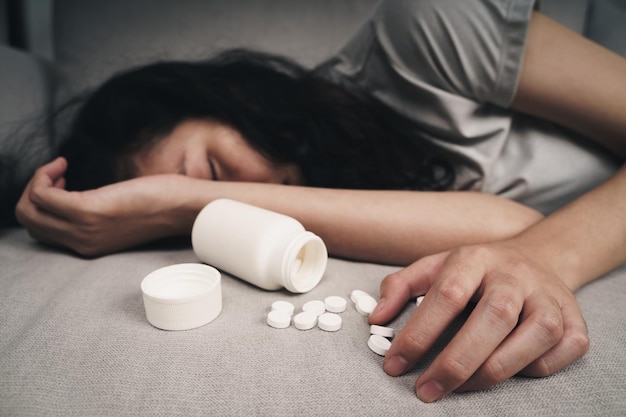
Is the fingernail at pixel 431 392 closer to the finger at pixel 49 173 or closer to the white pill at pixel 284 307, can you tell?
the white pill at pixel 284 307

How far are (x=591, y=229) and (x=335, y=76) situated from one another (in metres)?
0.74

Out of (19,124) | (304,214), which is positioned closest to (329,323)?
(304,214)

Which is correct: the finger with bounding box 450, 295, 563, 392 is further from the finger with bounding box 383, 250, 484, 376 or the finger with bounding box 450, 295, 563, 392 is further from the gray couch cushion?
the gray couch cushion

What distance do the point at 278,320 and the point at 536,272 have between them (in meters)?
0.36

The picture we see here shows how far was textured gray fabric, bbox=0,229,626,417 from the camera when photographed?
1.42ft

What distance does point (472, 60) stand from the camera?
851 millimetres

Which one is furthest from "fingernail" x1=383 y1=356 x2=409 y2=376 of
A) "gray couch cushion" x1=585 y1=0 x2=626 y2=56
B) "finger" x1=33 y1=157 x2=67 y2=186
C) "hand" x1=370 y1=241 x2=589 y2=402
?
"gray couch cushion" x1=585 y1=0 x2=626 y2=56

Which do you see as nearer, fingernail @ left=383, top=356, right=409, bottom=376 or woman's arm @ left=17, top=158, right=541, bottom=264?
fingernail @ left=383, top=356, right=409, bottom=376

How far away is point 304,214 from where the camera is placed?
0.78 m

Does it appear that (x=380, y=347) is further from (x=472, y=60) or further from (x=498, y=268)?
(x=472, y=60)

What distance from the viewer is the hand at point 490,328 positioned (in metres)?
0.44

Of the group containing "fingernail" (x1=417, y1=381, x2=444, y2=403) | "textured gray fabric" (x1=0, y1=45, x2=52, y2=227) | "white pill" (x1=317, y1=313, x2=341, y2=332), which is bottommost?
"textured gray fabric" (x1=0, y1=45, x2=52, y2=227)

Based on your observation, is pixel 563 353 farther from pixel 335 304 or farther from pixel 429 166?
pixel 429 166

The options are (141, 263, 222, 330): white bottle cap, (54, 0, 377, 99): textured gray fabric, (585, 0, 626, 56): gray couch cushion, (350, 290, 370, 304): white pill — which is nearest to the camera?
(141, 263, 222, 330): white bottle cap
